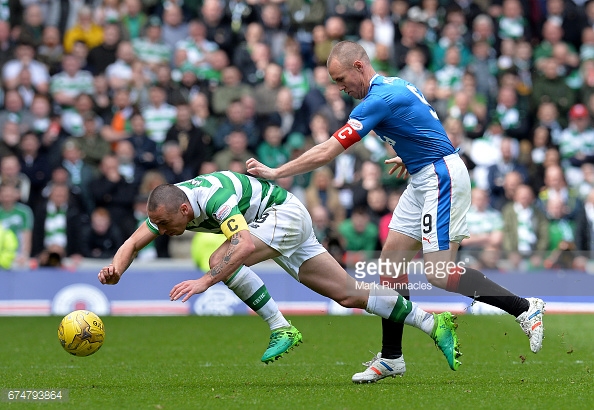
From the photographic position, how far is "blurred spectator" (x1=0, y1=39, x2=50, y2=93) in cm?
1841

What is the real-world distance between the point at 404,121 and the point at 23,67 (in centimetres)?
1149

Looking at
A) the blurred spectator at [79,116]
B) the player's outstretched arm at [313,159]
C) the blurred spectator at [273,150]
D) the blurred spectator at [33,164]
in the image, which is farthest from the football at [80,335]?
the blurred spectator at [79,116]

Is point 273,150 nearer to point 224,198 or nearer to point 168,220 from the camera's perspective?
point 224,198

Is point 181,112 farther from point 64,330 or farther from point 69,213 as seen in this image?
point 64,330

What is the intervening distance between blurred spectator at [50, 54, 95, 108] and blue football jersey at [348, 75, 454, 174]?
10600 millimetres

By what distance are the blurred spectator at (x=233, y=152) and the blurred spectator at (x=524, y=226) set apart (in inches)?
171

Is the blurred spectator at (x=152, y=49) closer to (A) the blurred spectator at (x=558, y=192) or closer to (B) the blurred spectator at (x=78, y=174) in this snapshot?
(B) the blurred spectator at (x=78, y=174)

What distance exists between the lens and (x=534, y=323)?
28.3ft

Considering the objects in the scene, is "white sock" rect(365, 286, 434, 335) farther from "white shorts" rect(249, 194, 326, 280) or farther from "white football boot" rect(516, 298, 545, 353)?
"white football boot" rect(516, 298, 545, 353)

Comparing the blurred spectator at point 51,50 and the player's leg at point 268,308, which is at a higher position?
the blurred spectator at point 51,50

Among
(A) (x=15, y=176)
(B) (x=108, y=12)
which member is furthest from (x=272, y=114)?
(A) (x=15, y=176)

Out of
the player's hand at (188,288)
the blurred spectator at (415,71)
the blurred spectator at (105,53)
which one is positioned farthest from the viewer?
the blurred spectator at (105,53)

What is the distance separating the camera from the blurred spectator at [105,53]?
18906 mm

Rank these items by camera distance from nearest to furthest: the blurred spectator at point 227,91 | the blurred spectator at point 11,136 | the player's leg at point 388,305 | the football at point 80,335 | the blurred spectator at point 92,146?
1. the football at point 80,335
2. the player's leg at point 388,305
3. the blurred spectator at point 11,136
4. the blurred spectator at point 92,146
5. the blurred spectator at point 227,91
